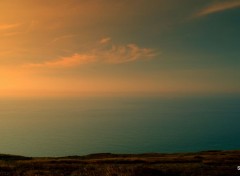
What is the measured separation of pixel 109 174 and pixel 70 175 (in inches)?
231

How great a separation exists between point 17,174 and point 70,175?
621 centimetres

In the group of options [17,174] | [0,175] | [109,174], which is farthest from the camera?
[17,174]

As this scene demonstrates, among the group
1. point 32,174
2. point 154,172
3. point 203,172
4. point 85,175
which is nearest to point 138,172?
point 154,172

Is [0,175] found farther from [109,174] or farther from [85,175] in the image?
[109,174]

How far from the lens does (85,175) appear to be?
31.0 m

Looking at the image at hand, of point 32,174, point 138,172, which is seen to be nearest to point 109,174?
point 138,172

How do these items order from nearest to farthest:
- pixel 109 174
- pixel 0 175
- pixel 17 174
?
pixel 109 174 → pixel 0 175 → pixel 17 174

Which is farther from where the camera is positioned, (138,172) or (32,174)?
(32,174)

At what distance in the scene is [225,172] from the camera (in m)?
33.2

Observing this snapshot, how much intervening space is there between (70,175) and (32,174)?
506cm

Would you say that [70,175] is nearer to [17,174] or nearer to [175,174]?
[17,174]

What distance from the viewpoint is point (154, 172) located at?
29438 millimetres

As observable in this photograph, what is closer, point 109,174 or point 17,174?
point 109,174

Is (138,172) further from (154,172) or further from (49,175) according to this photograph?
(49,175)
